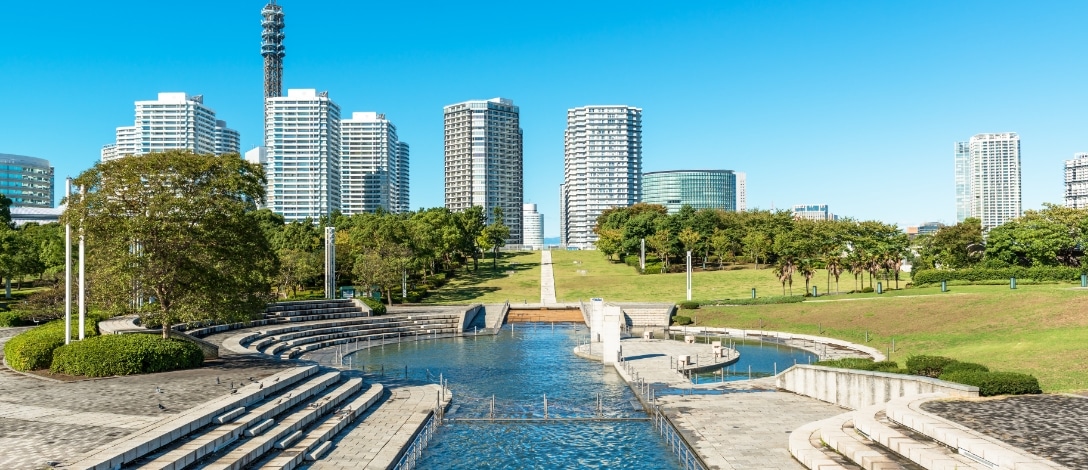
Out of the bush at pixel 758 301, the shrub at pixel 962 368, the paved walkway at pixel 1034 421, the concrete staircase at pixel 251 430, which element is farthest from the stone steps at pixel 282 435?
the bush at pixel 758 301

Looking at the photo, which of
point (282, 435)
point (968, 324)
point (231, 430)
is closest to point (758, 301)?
point (968, 324)

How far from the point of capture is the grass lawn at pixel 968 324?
2970cm

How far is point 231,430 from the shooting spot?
19.6 meters

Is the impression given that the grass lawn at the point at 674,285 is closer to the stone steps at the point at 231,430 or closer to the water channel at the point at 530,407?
the water channel at the point at 530,407

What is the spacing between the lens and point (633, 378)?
1358 inches

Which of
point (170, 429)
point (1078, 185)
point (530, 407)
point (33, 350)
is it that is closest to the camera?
point (170, 429)

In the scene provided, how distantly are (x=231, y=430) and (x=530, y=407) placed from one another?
12.3 meters

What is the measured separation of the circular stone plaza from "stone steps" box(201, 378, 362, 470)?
0.25ft

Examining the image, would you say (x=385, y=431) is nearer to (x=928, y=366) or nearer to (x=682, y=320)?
(x=928, y=366)

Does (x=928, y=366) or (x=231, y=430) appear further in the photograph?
(x=928, y=366)

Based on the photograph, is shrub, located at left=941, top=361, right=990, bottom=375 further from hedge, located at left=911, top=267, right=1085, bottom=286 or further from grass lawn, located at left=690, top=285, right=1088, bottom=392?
hedge, located at left=911, top=267, right=1085, bottom=286

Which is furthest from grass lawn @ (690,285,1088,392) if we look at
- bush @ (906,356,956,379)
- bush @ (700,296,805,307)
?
bush @ (906,356,956,379)

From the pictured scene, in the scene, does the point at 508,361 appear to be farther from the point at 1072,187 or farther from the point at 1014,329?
the point at 1072,187

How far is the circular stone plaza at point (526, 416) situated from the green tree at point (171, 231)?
3399 millimetres
